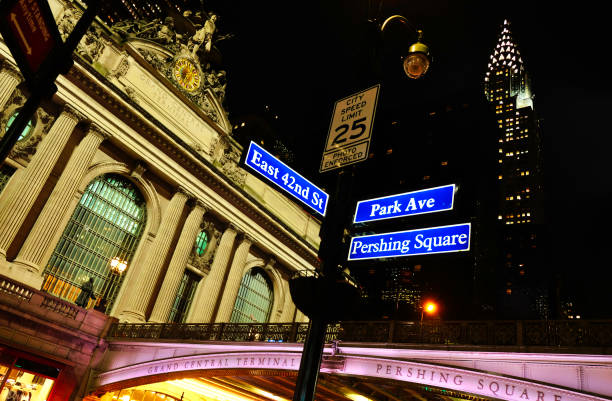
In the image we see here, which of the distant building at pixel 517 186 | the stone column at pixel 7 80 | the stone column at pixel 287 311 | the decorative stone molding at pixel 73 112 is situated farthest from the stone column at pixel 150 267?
the distant building at pixel 517 186

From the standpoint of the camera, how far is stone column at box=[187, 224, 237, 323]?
2898 centimetres

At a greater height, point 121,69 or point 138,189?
point 121,69

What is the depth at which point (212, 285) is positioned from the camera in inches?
1190

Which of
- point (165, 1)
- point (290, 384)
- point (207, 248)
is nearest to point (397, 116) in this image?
point (165, 1)

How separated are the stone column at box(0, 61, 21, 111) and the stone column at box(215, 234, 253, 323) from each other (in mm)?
16916

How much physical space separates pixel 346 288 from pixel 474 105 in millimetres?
92631

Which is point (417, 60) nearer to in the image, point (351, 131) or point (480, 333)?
point (351, 131)

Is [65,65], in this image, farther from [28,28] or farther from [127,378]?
[127,378]

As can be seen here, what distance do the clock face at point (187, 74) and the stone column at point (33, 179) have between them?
804 centimetres

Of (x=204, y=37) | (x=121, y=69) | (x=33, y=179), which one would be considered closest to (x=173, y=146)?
(x=121, y=69)

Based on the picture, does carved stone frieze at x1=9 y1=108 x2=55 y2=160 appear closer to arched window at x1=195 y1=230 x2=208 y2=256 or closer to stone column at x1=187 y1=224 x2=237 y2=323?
arched window at x1=195 y1=230 x2=208 y2=256

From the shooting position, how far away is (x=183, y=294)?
29422 mm

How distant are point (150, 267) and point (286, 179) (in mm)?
22834

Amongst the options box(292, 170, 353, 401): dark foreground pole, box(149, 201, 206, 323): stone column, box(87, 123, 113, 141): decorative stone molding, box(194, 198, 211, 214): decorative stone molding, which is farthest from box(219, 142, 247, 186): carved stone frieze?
box(292, 170, 353, 401): dark foreground pole
